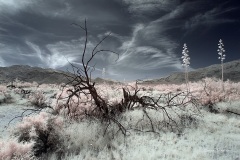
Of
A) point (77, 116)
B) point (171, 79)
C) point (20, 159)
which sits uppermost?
point (171, 79)

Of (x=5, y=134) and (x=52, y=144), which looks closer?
(x=52, y=144)

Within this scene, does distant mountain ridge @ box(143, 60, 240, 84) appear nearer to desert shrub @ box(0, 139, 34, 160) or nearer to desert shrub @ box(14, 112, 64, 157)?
desert shrub @ box(14, 112, 64, 157)

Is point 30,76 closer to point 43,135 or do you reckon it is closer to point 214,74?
point 214,74

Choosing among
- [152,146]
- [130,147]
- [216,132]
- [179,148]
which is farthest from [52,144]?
[216,132]

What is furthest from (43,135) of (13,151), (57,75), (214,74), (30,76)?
(57,75)

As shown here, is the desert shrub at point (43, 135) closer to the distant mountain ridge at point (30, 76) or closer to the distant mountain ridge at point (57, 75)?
the distant mountain ridge at point (57, 75)

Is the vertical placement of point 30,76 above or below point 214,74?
below

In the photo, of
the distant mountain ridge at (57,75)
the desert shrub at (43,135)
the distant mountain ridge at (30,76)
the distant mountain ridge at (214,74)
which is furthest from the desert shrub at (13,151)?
the distant mountain ridge at (214,74)

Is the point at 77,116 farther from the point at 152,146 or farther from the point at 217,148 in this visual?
the point at 217,148

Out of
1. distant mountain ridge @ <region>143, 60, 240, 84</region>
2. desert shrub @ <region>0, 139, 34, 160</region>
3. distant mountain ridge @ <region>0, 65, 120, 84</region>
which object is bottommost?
desert shrub @ <region>0, 139, 34, 160</region>

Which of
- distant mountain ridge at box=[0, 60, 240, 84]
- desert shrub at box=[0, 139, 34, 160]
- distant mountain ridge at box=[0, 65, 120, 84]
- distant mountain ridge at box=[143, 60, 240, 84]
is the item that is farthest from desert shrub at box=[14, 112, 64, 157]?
distant mountain ridge at box=[143, 60, 240, 84]

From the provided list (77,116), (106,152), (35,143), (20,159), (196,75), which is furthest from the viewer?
(196,75)

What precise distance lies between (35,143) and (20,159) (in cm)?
162

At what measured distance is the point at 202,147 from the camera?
6805mm
